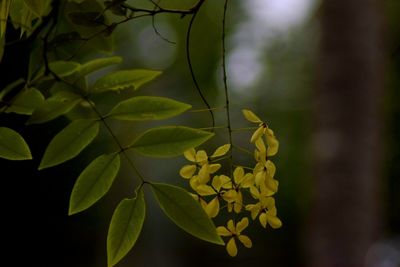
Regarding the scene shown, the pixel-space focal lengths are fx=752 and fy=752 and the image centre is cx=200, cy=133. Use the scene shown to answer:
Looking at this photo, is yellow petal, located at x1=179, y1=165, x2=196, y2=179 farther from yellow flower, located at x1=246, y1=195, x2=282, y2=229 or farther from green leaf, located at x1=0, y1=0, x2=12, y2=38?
green leaf, located at x1=0, y1=0, x2=12, y2=38

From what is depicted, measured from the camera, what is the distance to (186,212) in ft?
1.79

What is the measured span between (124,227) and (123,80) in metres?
0.17

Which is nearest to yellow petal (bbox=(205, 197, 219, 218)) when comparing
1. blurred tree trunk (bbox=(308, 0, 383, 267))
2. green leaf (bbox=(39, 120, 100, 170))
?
green leaf (bbox=(39, 120, 100, 170))

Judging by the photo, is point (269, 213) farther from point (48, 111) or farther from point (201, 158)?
point (48, 111)

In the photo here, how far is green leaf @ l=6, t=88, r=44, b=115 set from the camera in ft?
2.06

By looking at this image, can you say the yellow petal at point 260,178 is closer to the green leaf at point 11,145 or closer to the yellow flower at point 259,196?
the yellow flower at point 259,196

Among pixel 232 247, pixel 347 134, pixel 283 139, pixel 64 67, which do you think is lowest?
pixel 283 139

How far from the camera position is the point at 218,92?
6.86m

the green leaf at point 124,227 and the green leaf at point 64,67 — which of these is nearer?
the green leaf at point 124,227

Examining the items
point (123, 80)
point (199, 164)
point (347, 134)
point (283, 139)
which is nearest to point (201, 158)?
point (199, 164)

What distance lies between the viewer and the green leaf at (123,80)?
2.18 ft

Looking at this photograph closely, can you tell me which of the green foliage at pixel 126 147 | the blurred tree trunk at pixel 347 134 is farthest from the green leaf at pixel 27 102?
the blurred tree trunk at pixel 347 134

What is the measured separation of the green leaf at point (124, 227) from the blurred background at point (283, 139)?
0.19 m

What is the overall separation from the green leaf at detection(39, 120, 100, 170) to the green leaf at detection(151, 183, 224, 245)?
0.25ft
